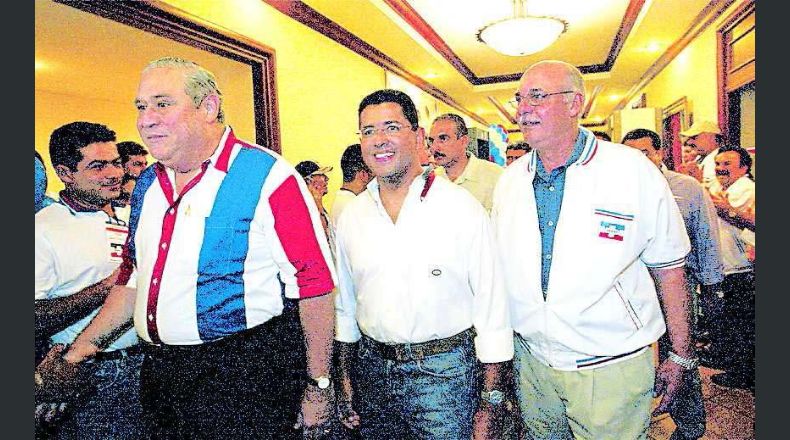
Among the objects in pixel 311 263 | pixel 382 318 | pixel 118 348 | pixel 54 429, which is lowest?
pixel 54 429

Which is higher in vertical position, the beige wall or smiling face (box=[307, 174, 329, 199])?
the beige wall

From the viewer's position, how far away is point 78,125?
2090 millimetres

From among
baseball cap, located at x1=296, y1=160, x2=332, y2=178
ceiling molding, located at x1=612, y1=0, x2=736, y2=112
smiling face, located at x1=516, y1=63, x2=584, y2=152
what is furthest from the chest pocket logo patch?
ceiling molding, located at x1=612, y1=0, x2=736, y2=112

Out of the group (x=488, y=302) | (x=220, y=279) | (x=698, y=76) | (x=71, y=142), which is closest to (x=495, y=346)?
(x=488, y=302)

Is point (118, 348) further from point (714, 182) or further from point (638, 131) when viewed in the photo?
point (714, 182)

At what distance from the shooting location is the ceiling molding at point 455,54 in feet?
17.6

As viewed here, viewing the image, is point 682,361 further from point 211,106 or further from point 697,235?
point 211,106

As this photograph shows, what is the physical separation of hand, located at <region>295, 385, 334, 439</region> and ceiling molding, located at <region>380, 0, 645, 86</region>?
408 cm

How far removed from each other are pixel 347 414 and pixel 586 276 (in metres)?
0.87

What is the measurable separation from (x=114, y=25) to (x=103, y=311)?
343 centimetres

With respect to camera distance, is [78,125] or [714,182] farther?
[714,182]

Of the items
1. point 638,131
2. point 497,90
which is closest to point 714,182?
point 638,131

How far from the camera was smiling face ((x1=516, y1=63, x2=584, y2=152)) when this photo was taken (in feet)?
5.82

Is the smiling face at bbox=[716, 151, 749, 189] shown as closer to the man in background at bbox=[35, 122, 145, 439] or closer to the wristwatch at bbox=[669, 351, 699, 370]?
the wristwatch at bbox=[669, 351, 699, 370]
